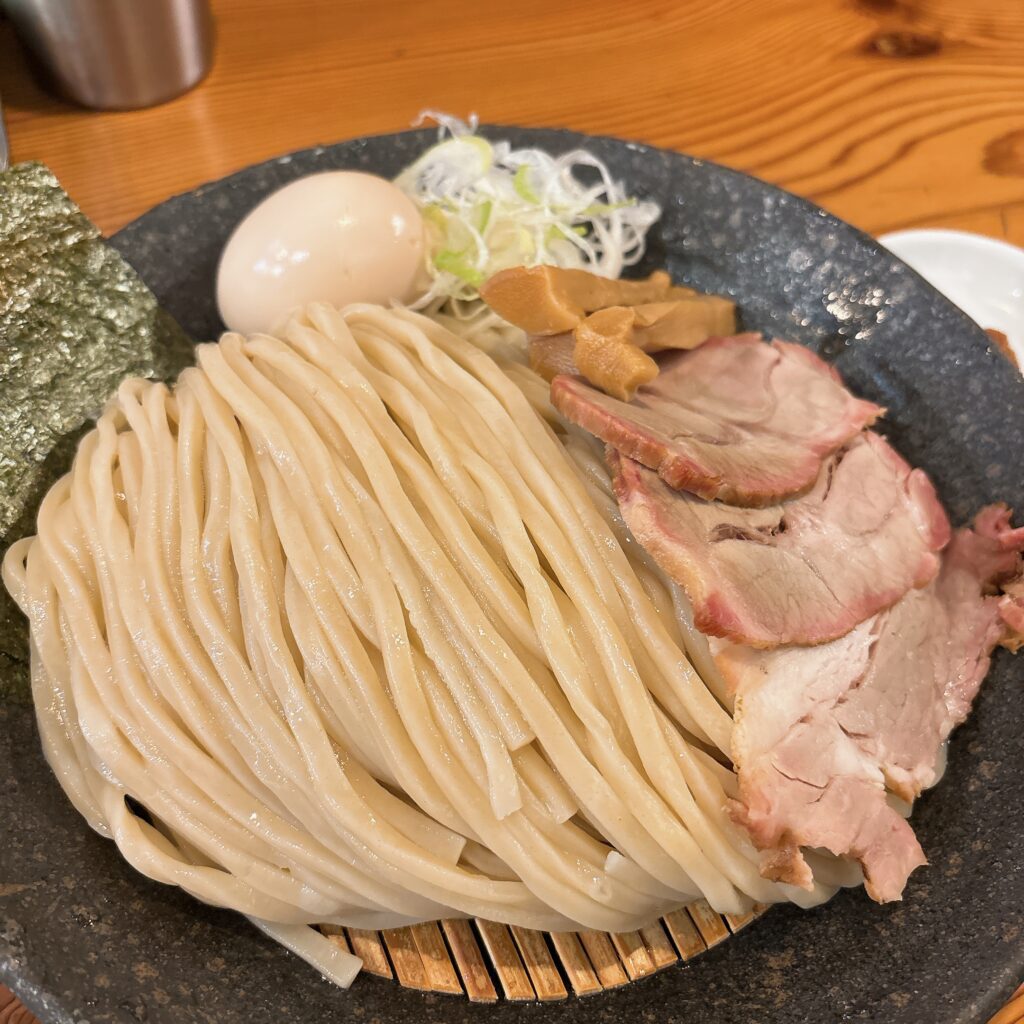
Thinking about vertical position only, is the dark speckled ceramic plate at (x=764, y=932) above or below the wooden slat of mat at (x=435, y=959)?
above

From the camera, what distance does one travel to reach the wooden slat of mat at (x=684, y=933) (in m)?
1.69

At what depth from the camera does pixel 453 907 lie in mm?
1541

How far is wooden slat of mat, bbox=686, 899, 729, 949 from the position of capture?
5.57 ft

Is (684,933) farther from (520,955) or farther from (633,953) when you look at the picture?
(520,955)

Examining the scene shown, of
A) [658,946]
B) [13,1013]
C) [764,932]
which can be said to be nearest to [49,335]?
[13,1013]

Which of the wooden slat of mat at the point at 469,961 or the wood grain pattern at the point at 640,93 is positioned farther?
the wood grain pattern at the point at 640,93

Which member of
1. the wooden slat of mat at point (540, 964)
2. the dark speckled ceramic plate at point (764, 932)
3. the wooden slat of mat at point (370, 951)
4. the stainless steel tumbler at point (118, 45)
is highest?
the stainless steel tumbler at point (118, 45)

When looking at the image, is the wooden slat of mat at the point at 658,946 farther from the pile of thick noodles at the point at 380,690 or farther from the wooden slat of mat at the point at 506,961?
the wooden slat of mat at the point at 506,961

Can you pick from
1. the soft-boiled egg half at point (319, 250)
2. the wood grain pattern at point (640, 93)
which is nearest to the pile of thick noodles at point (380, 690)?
the soft-boiled egg half at point (319, 250)

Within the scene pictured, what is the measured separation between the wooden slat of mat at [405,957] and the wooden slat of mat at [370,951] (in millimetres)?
14

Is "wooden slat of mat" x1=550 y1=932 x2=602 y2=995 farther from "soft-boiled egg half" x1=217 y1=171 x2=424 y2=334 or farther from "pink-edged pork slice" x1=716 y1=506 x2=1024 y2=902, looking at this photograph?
"soft-boiled egg half" x1=217 y1=171 x2=424 y2=334

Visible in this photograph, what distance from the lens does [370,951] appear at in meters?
1.68

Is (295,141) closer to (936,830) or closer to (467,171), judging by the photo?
(467,171)

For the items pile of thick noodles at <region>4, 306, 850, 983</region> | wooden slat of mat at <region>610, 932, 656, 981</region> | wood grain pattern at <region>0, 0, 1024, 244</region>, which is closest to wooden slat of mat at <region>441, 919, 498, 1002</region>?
pile of thick noodles at <region>4, 306, 850, 983</region>
